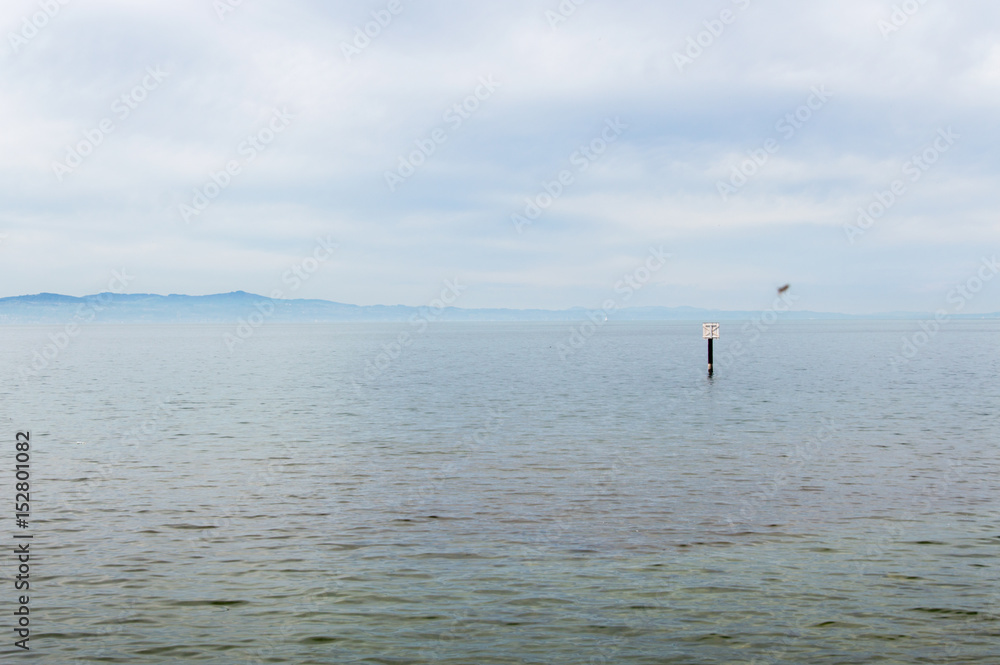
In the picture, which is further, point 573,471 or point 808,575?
point 573,471

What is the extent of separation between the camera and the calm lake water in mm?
12703

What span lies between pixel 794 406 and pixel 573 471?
25206 mm

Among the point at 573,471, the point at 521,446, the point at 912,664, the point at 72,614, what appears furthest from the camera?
the point at 521,446

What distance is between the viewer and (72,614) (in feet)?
45.1

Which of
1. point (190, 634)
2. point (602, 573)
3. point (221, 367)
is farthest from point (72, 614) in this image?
point (221, 367)

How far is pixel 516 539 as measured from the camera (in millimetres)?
18266

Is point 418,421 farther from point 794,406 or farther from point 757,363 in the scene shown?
point 757,363

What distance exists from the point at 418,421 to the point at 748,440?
15569 mm

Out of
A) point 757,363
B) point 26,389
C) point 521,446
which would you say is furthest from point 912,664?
point 757,363

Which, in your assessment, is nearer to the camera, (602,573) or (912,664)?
(912,664)

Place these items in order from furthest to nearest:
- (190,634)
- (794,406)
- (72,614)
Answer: (794,406), (72,614), (190,634)

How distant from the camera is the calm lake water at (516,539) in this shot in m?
12.7

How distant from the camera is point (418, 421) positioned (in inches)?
1626

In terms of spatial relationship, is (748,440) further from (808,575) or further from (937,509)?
(808,575)
